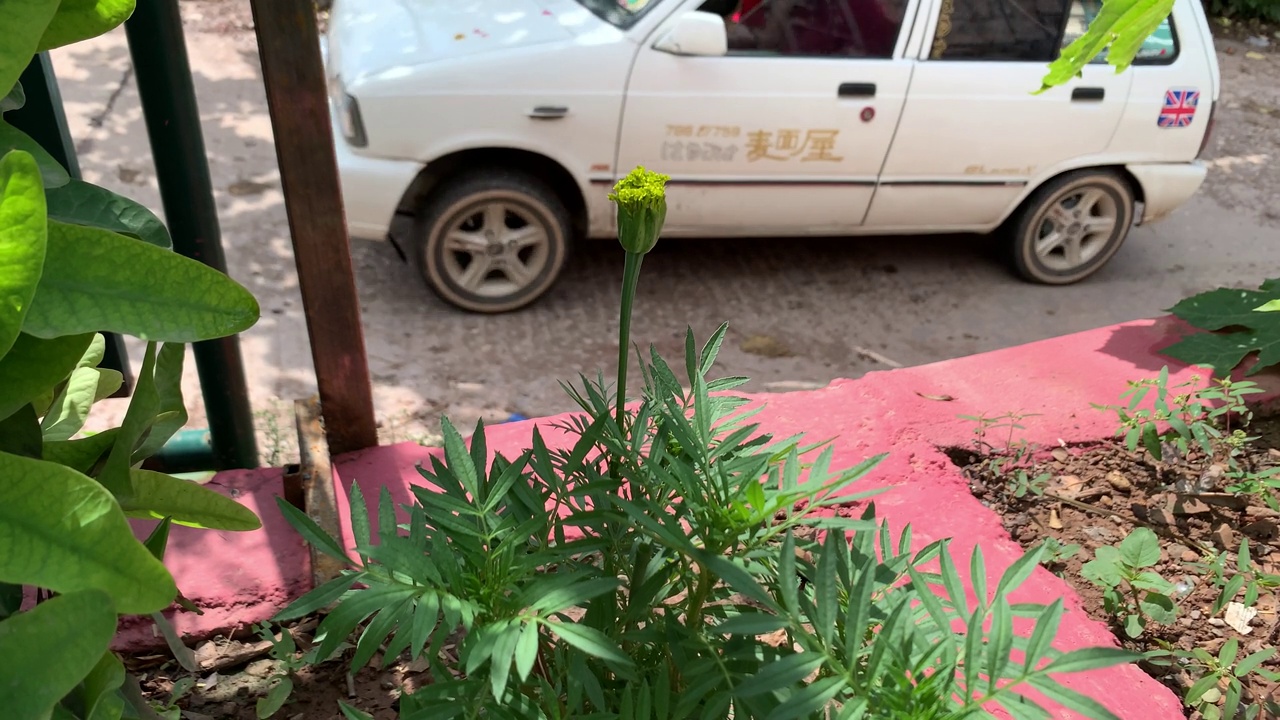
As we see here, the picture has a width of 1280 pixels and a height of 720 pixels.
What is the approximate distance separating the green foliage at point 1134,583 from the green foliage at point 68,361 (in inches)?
61.8

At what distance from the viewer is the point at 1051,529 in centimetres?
207

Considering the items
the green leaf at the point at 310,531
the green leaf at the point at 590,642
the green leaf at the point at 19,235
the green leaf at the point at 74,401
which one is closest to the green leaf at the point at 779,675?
the green leaf at the point at 590,642

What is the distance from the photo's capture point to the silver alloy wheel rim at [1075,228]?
5371mm

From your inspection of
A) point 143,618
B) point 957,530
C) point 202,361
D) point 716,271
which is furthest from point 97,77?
point 957,530

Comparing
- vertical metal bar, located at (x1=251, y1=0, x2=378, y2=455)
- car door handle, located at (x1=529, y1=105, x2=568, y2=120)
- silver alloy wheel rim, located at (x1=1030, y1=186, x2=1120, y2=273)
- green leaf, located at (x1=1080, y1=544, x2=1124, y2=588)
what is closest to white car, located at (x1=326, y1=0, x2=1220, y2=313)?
car door handle, located at (x1=529, y1=105, x2=568, y2=120)

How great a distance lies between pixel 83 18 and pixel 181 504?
54cm

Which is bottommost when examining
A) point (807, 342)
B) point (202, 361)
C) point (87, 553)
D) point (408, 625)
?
point (807, 342)

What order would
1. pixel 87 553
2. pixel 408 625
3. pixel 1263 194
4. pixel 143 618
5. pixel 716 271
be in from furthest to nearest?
pixel 1263 194
pixel 716 271
pixel 143 618
pixel 408 625
pixel 87 553

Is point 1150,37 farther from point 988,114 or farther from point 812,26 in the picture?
point 812,26

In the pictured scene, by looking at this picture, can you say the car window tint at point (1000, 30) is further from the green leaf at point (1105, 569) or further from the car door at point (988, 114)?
the green leaf at point (1105, 569)

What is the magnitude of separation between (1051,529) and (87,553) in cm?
178

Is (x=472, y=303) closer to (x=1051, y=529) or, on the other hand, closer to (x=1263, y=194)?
(x=1051, y=529)

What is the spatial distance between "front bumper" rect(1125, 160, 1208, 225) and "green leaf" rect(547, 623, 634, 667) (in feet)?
16.8

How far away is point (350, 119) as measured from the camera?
4.31 m
